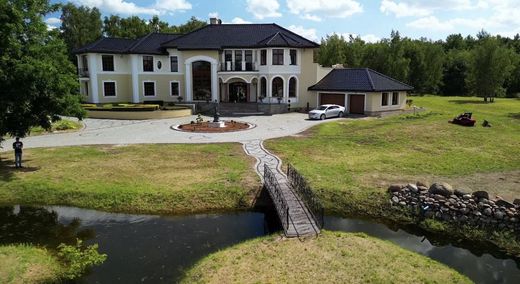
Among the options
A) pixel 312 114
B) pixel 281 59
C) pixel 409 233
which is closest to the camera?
pixel 409 233

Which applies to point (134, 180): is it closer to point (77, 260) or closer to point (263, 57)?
point (77, 260)

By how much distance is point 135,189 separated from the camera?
57.6 ft

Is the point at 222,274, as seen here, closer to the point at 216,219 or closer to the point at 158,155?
the point at 216,219

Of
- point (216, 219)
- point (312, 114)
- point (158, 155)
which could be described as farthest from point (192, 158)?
point (312, 114)

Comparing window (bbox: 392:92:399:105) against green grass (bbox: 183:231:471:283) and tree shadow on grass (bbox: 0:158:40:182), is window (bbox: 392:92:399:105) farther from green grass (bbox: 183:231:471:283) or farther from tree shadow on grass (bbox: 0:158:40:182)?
tree shadow on grass (bbox: 0:158:40:182)

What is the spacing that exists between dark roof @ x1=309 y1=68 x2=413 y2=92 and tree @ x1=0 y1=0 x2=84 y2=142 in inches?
1080

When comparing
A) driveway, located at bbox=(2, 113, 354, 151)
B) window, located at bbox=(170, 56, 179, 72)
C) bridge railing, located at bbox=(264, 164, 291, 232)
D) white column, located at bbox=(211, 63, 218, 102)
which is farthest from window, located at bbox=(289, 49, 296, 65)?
bridge railing, located at bbox=(264, 164, 291, 232)

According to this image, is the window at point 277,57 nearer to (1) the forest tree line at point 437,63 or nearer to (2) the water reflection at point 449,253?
(1) the forest tree line at point 437,63

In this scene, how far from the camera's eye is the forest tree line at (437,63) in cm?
5728

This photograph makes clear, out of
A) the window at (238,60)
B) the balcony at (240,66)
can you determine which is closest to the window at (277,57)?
the balcony at (240,66)

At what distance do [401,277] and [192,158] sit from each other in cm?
1430

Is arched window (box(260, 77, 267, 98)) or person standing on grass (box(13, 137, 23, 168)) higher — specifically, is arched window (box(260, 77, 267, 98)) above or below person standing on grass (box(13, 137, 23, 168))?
above

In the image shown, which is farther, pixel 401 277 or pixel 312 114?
pixel 312 114

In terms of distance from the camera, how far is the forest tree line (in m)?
57.3
